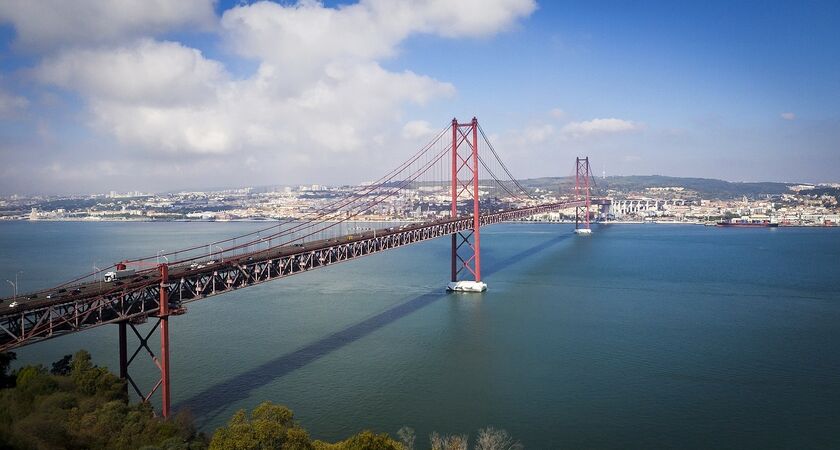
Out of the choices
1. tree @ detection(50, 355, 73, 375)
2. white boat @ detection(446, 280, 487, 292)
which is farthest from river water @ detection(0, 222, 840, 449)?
tree @ detection(50, 355, 73, 375)

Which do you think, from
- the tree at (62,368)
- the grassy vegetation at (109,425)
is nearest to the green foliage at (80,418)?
the grassy vegetation at (109,425)

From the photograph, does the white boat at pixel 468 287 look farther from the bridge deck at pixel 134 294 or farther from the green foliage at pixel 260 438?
the green foliage at pixel 260 438

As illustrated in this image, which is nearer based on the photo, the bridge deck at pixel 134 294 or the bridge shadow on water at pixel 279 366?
the bridge deck at pixel 134 294

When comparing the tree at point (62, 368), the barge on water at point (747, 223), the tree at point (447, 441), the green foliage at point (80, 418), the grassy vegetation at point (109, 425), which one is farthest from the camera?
the barge on water at point (747, 223)

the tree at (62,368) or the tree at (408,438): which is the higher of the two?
the tree at (62,368)

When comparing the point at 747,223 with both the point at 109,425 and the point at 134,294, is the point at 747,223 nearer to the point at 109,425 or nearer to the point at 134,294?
the point at 134,294

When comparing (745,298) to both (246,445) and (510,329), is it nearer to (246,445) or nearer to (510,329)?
(510,329)

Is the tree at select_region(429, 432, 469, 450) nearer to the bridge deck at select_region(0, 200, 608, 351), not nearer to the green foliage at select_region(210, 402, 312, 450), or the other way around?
the green foliage at select_region(210, 402, 312, 450)

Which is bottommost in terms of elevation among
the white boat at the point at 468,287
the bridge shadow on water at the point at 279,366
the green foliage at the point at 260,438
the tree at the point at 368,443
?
the bridge shadow on water at the point at 279,366
